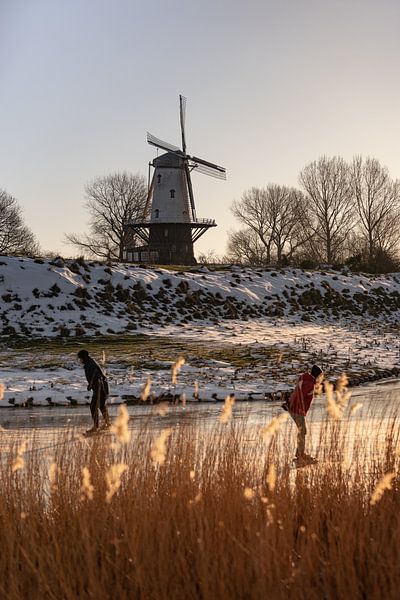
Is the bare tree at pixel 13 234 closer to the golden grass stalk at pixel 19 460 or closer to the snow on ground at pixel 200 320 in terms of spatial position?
the snow on ground at pixel 200 320

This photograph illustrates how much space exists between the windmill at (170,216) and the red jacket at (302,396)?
5171 cm

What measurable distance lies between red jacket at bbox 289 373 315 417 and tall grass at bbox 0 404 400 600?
147 inches

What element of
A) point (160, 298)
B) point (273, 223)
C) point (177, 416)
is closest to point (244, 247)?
point (273, 223)

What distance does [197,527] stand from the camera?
22.5 feet

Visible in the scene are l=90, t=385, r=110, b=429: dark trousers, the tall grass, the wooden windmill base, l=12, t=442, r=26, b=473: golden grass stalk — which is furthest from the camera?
the wooden windmill base

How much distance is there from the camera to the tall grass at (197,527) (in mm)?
5961

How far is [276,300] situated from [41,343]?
17275mm

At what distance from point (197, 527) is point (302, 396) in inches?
230

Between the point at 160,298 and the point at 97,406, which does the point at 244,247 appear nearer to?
the point at 160,298

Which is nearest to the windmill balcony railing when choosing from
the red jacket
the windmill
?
the windmill

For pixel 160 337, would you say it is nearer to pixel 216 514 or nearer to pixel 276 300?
pixel 276 300

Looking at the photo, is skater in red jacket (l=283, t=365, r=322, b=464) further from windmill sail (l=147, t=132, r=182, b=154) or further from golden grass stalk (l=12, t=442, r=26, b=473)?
windmill sail (l=147, t=132, r=182, b=154)

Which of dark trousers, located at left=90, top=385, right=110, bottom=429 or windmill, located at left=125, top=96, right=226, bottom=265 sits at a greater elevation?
windmill, located at left=125, top=96, right=226, bottom=265

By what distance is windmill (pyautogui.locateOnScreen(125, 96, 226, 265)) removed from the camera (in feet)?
215
